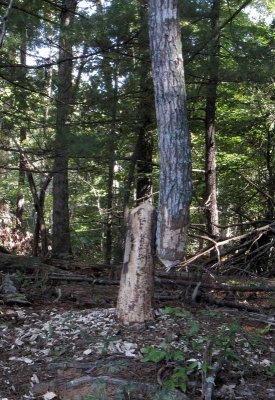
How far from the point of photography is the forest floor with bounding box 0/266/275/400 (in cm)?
357

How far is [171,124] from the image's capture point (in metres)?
5.44

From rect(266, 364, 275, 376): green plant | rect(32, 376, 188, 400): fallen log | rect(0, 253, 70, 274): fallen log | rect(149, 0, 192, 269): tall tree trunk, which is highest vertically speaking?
rect(149, 0, 192, 269): tall tree trunk

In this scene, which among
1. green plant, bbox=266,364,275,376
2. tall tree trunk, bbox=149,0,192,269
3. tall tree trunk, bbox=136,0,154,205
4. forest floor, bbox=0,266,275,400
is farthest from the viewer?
tall tree trunk, bbox=136,0,154,205

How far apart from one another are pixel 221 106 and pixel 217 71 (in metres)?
3.23

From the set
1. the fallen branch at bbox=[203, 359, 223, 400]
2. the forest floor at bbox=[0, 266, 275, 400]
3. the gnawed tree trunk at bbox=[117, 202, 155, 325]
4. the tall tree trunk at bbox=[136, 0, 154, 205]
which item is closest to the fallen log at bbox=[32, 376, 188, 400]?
the forest floor at bbox=[0, 266, 275, 400]

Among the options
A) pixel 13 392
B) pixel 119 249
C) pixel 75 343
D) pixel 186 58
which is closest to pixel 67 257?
pixel 119 249

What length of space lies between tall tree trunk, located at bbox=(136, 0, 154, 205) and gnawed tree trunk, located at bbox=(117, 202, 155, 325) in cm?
455

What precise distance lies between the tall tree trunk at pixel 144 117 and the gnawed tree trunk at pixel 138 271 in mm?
4551

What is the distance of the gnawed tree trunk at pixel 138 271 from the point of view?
4.59m

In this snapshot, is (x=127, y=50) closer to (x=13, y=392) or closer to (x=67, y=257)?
(x=67, y=257)

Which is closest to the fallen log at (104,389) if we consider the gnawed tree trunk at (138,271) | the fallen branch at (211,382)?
the fallen branch at (211,382)

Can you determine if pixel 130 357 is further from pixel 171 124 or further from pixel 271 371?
pixel 171 124

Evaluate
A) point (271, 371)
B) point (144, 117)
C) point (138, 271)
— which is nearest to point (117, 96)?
point (144, 117)

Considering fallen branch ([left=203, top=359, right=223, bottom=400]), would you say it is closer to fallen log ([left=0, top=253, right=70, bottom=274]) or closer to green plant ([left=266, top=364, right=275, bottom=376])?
green plant ([left=266, top=364, right=275, bottom=376])
